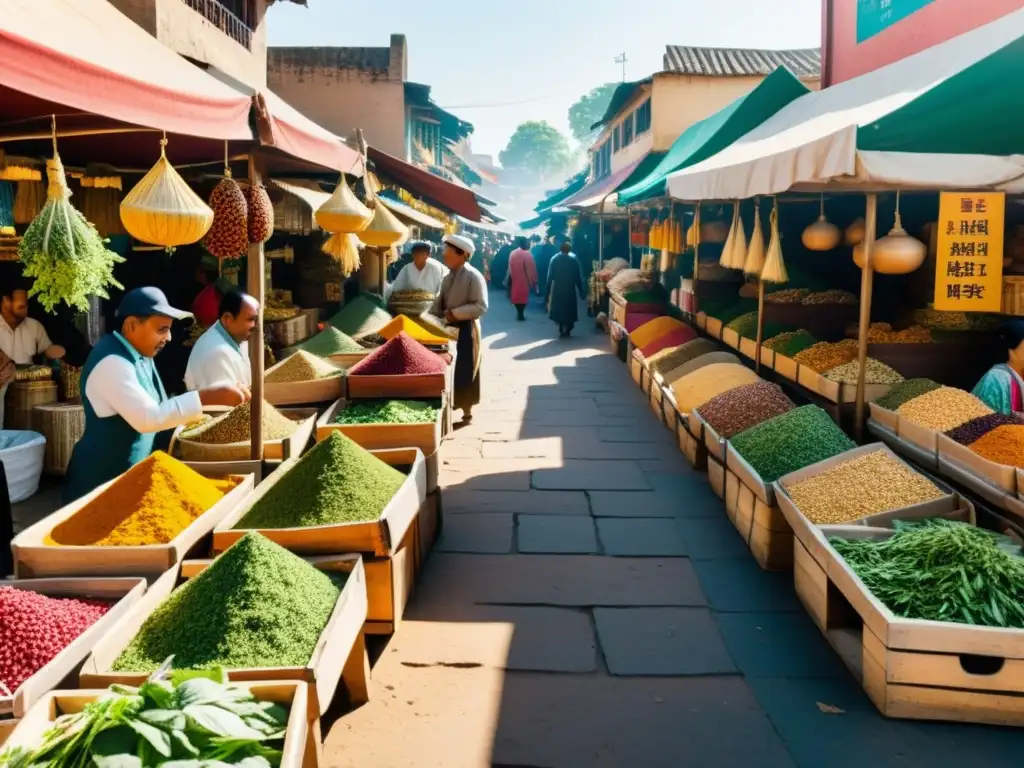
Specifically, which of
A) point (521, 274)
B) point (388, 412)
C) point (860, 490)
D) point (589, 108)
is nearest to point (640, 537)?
point (860, 490)

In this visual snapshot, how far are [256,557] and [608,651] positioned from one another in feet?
5.28

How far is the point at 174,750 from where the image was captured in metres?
2.06

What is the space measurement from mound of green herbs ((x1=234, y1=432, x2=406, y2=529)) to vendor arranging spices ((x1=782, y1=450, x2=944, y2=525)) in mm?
1995

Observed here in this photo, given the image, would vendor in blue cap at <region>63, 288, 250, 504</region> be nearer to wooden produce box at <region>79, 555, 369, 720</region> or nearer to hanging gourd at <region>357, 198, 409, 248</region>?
wooden produce box at <region>79, 555, 369, 720</region>

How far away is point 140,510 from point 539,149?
120 m

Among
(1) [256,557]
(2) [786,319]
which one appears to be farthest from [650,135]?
(1) [256,557]

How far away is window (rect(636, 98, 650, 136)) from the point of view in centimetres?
2025

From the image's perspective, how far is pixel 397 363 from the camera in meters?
6.09

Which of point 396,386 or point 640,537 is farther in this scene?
point 396,386

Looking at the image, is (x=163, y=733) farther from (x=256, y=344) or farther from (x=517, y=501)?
(x=517, y=501)

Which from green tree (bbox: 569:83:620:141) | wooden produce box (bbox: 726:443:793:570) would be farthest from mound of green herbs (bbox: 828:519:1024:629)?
green tree (bbox: 569:83:620:141)

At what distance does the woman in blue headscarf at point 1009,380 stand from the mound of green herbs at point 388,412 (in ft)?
10.6

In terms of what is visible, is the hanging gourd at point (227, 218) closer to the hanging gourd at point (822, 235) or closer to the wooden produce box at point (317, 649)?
the wooden produce box at point (317, 649)

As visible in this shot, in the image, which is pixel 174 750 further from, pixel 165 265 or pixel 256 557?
pixel 165 265
